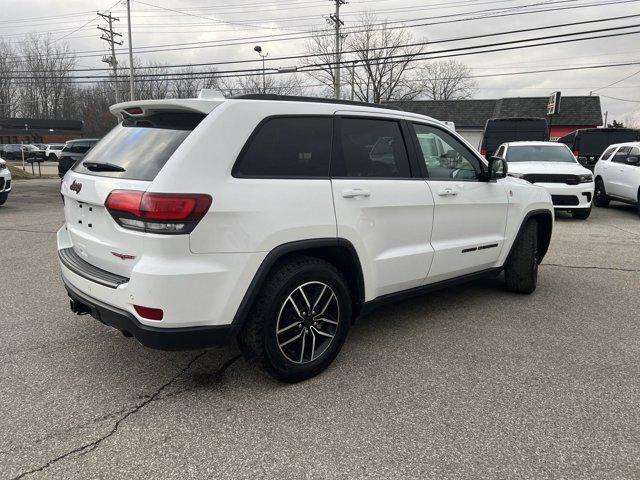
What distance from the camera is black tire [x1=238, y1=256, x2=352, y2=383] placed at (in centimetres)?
294

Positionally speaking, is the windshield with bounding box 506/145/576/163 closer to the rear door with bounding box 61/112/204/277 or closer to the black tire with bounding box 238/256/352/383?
the black tire with bounding box 238/256/352/383

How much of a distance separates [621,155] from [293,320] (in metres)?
12.3

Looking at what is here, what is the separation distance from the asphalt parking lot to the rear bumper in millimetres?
453

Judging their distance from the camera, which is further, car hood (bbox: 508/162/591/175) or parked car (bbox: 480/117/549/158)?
parked car (bbox: 480/117/549/158)

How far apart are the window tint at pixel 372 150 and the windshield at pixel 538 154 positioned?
8384mm

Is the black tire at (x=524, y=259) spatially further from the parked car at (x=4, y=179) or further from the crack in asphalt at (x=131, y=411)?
the parked car at (x=4, y=179)

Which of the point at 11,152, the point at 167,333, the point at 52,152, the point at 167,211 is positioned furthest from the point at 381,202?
the point at 52,152

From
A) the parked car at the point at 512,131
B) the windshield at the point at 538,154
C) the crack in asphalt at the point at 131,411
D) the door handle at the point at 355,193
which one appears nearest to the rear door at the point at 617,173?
the windshield at the point at 538,154

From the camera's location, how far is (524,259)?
5.04 m

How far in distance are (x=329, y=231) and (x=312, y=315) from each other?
568 millimetres

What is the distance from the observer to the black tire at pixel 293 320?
2.94m

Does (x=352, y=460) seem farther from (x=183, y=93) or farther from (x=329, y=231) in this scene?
(x=183, y=93)

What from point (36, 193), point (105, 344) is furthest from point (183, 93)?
point (105, 344)

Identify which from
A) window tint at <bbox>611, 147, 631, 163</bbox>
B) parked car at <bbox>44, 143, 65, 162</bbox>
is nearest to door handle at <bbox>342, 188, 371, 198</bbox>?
window tint at <bbox>611, 147, 631, 163</bbox>
